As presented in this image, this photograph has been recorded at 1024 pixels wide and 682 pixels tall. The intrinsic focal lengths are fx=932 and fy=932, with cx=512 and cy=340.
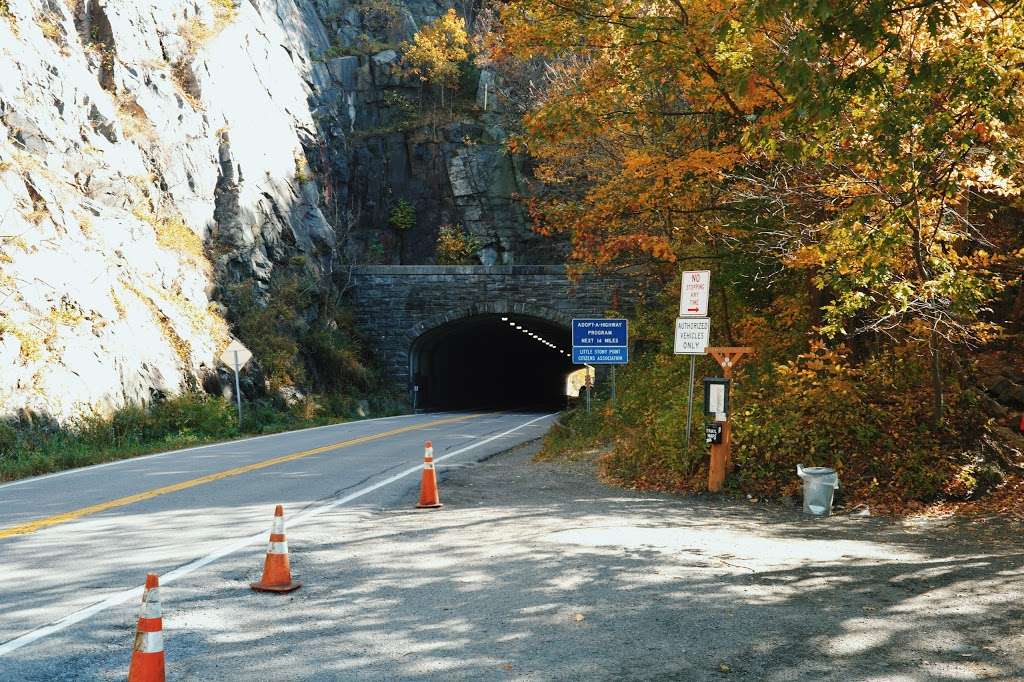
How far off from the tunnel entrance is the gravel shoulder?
97.7 feet

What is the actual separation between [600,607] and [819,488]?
17.5 feet

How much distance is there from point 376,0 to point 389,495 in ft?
150

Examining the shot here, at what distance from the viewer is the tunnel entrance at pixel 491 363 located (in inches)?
1652

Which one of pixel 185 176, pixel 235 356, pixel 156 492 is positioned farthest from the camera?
pixel 185 176

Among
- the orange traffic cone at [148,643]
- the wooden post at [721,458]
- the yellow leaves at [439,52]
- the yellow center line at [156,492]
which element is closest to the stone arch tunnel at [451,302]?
the yellow leaves at [439,52]

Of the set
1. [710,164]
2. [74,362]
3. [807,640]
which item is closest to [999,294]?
[710,164]

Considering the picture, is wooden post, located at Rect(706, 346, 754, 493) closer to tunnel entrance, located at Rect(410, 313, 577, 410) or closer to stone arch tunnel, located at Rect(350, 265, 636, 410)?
stone arch tunnel, located at Rect(350, 265, 636, 410)

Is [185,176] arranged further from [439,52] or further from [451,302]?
[439,52]

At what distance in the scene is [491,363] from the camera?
2331 inches

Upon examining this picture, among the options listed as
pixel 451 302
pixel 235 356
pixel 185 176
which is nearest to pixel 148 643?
pixel 235 356

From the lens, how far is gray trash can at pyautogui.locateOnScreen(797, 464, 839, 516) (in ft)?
35.6

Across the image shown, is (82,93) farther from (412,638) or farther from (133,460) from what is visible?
(412,638)

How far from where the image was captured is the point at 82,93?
89.4 feet

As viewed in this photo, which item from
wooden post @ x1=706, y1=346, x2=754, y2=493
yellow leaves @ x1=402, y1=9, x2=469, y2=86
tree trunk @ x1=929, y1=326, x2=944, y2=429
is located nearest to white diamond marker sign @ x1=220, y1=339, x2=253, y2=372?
wooden post @ x1=706, y1=346, x2=754, y2=493
